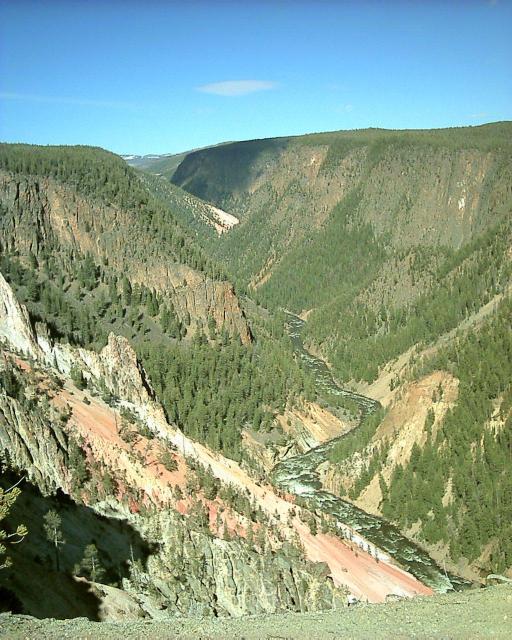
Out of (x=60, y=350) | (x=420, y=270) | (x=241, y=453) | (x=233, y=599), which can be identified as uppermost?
(x=420, y=270)

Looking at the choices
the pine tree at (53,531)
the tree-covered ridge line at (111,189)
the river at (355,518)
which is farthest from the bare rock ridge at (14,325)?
the tree-covered ridge line at (111,189)

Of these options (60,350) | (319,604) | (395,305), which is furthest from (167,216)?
(319,604)

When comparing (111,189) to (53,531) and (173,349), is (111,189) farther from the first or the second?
(53,531)

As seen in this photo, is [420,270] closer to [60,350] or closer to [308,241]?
[308,241]

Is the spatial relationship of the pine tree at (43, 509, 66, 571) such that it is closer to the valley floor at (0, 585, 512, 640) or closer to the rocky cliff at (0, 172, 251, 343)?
the valley floor at (0, 585, 512, 640)

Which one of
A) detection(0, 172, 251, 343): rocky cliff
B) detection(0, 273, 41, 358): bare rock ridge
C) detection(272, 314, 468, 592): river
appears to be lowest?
detection(272, 314, 468, 592): river

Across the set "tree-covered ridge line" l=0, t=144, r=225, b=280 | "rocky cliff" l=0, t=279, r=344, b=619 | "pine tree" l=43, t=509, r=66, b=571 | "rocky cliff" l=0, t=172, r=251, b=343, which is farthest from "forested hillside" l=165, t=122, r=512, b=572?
"pine tree" l=43, t=509, r=66, b=571

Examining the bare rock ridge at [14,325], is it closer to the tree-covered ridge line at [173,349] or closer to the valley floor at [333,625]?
the tree-covered ridge line at [173,349]
